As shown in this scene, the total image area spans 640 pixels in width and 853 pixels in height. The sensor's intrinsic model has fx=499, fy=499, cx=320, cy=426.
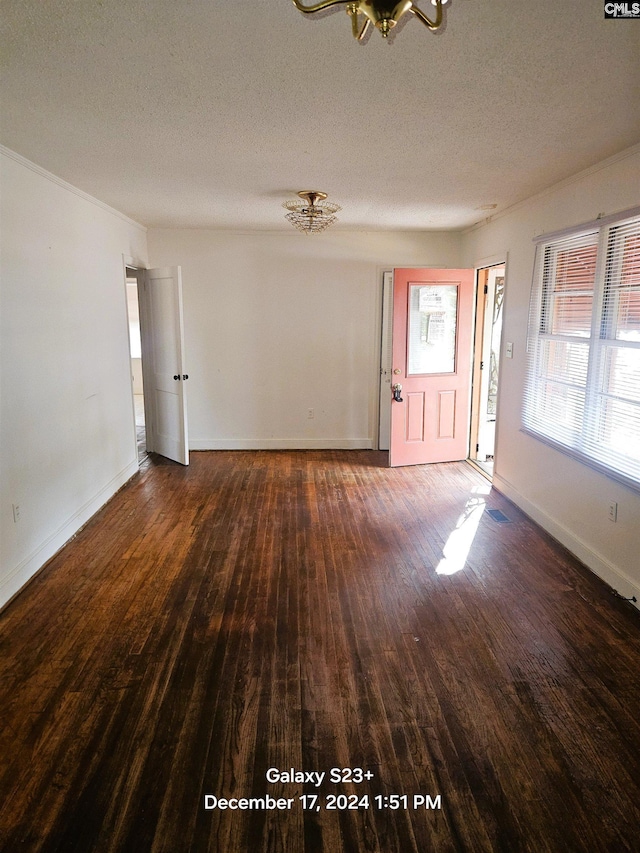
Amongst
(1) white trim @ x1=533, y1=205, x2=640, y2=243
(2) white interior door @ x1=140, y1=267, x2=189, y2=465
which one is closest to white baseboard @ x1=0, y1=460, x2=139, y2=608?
(2) white interior door @ x1=140, y1=267, x2=189, y2=465

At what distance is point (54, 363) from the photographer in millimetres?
3453

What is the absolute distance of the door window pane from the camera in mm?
5367

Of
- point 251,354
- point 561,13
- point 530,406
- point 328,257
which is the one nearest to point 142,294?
point 251,354

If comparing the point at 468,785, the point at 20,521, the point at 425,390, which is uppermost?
the point at 425,390

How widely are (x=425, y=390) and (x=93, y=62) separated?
4.21 meters

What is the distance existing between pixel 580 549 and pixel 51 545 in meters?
3.57

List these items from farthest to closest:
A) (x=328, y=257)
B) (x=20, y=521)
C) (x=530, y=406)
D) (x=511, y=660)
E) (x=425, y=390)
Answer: (x=328, y=257), (x=425, y=390), (x=530, y=406), (x=20, y=521), (x=511, y=660)

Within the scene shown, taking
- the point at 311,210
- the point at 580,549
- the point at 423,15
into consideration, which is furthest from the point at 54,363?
the point at 580,549

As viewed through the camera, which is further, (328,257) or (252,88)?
(328,257)

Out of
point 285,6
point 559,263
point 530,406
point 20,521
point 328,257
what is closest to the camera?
point 285,6

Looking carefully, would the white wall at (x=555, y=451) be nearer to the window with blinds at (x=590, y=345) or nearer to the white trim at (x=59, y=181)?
the window with blinds at (x=590, y=345)

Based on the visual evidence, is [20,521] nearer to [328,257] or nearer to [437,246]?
[328,257]

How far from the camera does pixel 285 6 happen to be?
1565 mm

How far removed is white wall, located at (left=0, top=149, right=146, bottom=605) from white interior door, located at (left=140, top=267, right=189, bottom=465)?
556 millimetres
